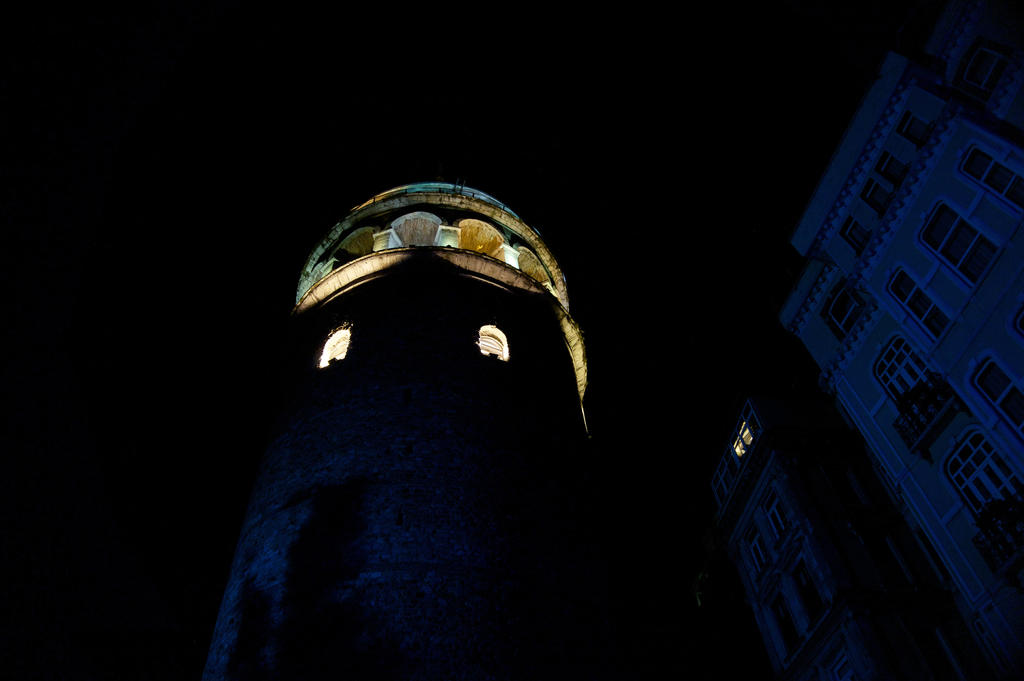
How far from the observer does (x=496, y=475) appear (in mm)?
11930

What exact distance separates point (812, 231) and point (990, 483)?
31.7 ft

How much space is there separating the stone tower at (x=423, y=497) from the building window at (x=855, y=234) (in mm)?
9031

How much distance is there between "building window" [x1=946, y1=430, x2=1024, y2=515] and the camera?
13086mm

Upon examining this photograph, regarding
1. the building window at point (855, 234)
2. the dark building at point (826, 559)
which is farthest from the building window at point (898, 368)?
the dark building at point (826, 559)

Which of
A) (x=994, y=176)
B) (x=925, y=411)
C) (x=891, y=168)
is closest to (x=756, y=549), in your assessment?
(x=925, y=411)

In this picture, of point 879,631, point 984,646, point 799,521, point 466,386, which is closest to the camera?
point 466,386

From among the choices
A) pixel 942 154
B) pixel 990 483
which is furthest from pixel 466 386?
pixel 942 154

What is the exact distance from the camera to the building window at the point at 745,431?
26203 millimetres

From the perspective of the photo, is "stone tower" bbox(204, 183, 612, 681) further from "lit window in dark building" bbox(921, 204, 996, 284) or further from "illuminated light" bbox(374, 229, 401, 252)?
"lit window in dark building" bbox(921, 204, 996, 284)

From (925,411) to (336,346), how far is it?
14.2 meters

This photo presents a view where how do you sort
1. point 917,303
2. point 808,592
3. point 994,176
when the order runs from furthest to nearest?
point 808,592, point 917,303, point 994,176

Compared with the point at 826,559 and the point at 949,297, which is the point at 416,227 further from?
the point at 826,559

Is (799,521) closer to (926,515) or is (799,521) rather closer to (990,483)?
(926,515)

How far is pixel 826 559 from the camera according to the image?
20438mm
